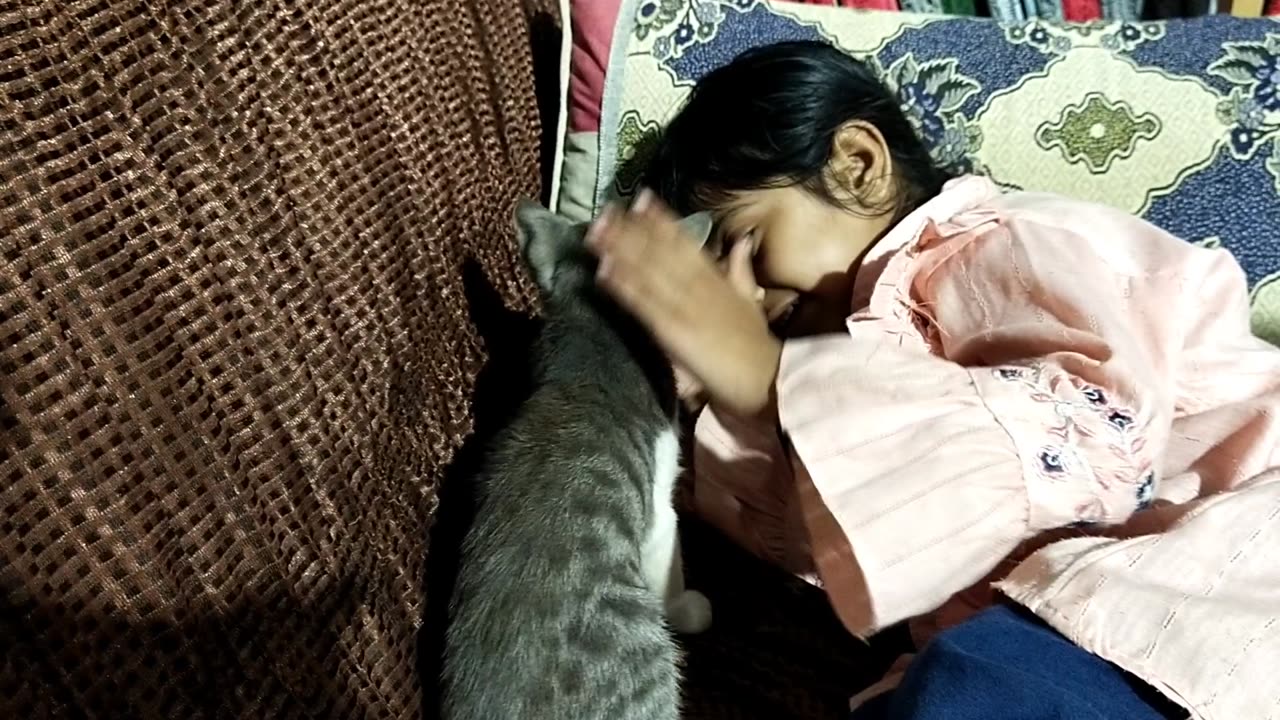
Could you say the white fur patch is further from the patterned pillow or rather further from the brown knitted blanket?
the patterned pillow

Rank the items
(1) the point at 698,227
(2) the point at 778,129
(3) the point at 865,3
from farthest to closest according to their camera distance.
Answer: (3) the point at 865,3, (2) the point at 778,129, (1) the point at 698,227

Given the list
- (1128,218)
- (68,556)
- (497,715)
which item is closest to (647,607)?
(497,715)

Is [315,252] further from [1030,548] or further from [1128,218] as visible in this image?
[1128,218]

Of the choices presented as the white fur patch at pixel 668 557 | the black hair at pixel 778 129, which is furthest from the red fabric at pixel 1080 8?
the white fur patch at pixel 668 557

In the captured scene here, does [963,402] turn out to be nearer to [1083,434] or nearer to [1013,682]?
[1083,434]

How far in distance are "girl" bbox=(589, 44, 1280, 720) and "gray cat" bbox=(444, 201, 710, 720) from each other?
0.06 m

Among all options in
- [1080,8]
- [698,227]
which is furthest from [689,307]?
[1080,8]

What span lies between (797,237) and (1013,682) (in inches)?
20.5

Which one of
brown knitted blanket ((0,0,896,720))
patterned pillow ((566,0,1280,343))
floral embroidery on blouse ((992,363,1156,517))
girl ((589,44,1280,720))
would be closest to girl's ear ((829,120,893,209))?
girl ((589,44,1280,720))

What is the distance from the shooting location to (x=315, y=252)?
740mm

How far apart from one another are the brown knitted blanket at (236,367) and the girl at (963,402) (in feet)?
0.62

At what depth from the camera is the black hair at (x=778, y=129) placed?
104 centimetres

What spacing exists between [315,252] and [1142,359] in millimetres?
717

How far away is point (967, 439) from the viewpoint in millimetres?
804
